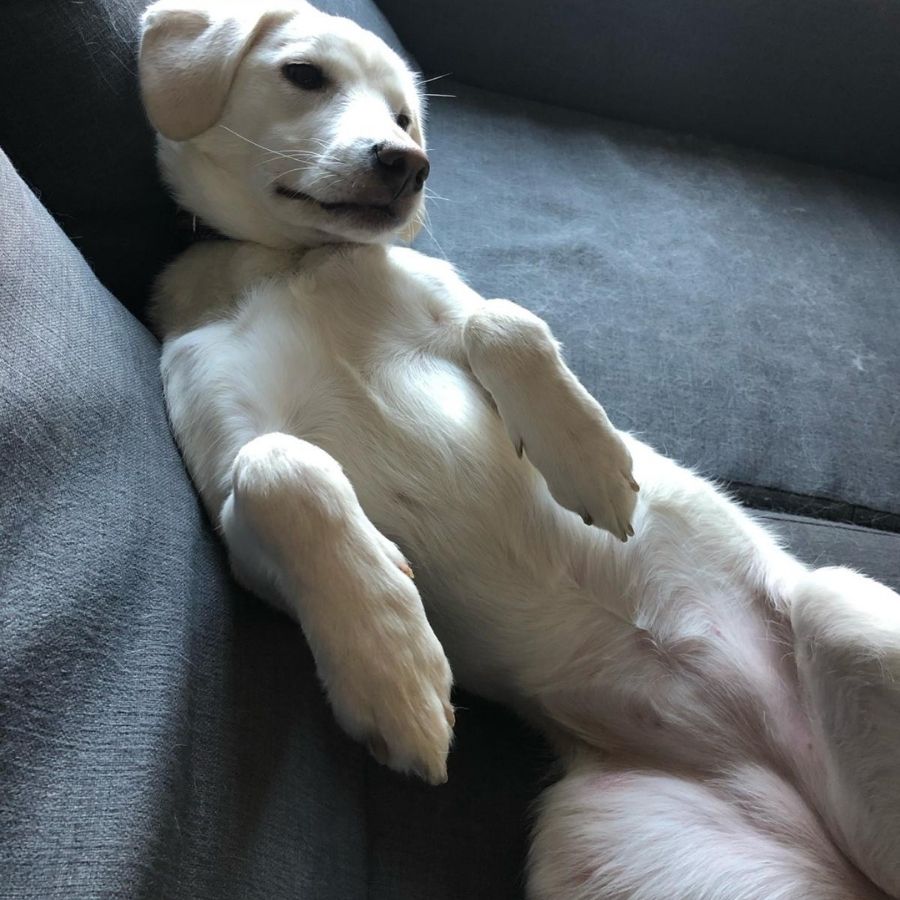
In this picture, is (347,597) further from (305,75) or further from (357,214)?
(305,75)

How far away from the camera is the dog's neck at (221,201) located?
1366 mm

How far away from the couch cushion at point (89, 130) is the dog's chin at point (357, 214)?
0.26m

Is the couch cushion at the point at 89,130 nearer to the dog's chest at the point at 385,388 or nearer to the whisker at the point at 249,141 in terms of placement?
the whisker at the point at 249,141

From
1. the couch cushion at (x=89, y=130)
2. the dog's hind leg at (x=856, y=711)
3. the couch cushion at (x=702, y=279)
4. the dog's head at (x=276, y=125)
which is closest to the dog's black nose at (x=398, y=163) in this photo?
the dog's head at (x=276, y=125)

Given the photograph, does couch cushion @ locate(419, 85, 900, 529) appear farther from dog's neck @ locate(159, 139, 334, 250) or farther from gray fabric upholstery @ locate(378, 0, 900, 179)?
dog's neck @ locate(159, 139, 334, 250)

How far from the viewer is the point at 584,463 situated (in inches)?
43.0

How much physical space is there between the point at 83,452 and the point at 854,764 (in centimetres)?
94

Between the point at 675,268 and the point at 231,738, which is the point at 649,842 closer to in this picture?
the point at 231,738

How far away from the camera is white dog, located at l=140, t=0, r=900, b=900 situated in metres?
0.94

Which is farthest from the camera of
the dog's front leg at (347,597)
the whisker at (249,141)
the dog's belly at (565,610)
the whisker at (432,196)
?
the whisker at (432,196)

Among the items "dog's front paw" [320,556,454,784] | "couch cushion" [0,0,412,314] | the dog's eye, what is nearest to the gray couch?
"couch cushion" [0,0,412,314]

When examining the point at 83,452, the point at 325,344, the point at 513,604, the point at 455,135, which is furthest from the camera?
the point at 455,135

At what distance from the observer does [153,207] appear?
139 cm

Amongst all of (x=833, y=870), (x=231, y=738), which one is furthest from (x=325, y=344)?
(x=833, y=870)
